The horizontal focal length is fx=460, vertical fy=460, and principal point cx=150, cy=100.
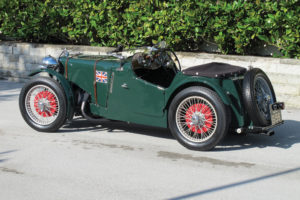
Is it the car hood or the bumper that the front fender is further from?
the bumper

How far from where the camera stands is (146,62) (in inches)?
244

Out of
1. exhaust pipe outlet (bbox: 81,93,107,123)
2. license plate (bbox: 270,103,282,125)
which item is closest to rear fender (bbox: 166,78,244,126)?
license plate (bbox: 270,103,282,125)

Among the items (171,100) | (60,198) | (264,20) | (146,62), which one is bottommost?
(60,198)

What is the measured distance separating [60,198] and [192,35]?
5.60m

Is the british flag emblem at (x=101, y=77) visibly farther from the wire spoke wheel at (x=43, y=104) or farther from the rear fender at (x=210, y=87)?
the rear fender at (x=210, y=87)

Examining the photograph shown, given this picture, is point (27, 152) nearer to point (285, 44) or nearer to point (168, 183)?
point (168, 183)

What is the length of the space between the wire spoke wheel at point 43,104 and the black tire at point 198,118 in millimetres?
1751

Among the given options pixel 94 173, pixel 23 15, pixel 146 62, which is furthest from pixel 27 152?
pixel 23 15

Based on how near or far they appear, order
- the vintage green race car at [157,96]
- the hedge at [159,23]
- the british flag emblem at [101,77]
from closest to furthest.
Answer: the vintage green race car at [157,96]
the british flag emblem at [101,77]
the hedge at [159,23]

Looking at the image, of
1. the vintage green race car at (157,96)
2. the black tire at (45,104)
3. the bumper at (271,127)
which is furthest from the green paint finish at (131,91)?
the black tire at (45,104)

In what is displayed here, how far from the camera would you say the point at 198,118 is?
18.3 feet

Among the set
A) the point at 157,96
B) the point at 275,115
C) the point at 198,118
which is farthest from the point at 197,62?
the point at 198,118

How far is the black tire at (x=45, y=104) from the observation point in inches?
249

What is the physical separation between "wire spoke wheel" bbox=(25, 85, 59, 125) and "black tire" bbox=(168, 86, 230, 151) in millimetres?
1751
